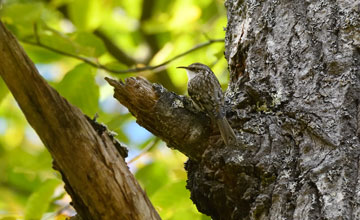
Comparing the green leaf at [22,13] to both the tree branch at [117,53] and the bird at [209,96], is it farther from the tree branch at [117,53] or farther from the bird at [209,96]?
the tree branch at [117,53]

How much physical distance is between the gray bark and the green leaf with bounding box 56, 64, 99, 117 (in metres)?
0.89

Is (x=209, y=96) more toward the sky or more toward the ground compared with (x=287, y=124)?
more toward the sky

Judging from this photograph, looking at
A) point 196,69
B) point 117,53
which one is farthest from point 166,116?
point 117,53

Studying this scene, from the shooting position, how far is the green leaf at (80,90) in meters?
→ 2.83

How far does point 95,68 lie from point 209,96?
702 mm

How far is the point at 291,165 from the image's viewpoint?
6.17 ft

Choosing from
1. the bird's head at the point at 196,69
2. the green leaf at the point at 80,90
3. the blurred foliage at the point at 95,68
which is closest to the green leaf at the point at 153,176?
the blurred foliage at the point at 95,68

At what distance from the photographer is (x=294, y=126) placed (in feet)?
6.40

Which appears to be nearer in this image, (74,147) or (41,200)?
(74,147)

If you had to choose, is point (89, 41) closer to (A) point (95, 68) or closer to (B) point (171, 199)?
(A) point (95, 68)

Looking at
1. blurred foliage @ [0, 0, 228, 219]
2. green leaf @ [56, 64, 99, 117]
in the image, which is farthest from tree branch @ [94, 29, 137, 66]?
green leaf @ [56, 64, 99, 117]

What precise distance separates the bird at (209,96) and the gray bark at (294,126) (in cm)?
5

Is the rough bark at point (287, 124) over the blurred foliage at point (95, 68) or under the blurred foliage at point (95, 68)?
under

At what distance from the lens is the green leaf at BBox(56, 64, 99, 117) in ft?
9.29
